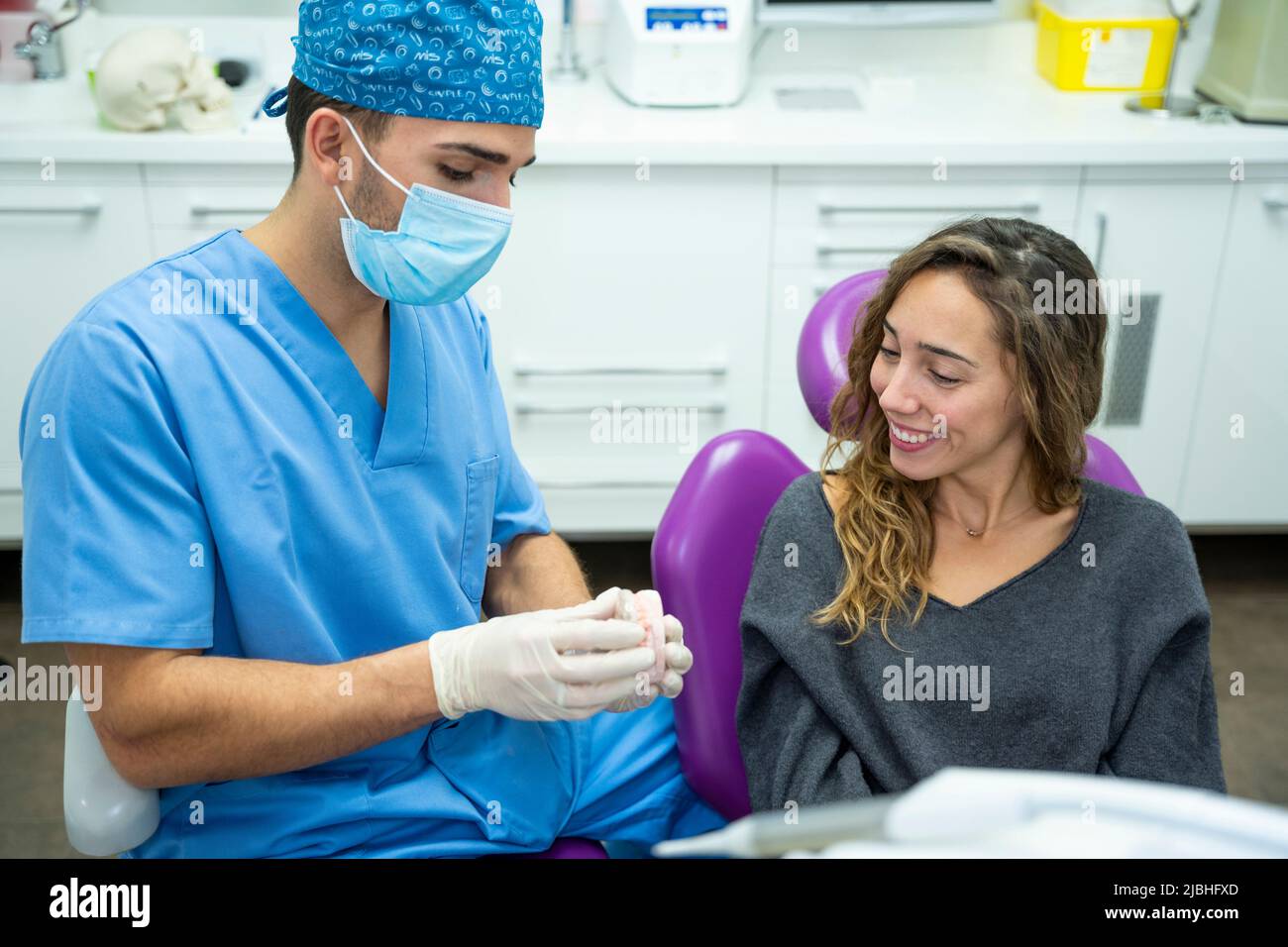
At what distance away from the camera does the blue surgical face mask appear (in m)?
1.28

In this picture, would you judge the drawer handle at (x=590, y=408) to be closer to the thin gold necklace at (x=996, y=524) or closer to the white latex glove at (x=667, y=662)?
the thin gold necklace at (x=996, y=524)

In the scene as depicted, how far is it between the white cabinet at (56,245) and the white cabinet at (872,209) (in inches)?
50.4

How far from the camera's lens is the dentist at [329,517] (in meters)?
1.16

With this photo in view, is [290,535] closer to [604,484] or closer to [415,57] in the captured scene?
[415,57]

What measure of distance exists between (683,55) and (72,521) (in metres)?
1.91

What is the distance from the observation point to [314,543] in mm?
1293

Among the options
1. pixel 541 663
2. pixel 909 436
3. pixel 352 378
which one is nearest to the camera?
pixel 541 663

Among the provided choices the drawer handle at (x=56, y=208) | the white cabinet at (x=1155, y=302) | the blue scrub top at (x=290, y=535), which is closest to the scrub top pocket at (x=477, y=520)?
the blue scrub top at (x=290, y=535)

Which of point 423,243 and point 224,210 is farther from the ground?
point 423,243

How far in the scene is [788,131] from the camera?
8.64 feet

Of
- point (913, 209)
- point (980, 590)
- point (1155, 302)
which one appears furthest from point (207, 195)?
point (1155, 302)

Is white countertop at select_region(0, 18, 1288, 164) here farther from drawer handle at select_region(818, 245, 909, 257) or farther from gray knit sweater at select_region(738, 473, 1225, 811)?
gray knit sweater at select_region(738, 473, 1225, 811)

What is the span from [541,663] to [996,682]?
→ 1.70ft
